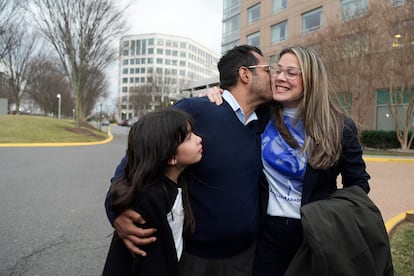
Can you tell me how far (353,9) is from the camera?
23.3m

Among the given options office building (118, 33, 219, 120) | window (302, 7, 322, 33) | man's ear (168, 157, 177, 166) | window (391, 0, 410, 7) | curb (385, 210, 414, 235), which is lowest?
curb (385, 210, 414, 235)

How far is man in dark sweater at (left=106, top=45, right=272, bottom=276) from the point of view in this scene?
5.91 ft

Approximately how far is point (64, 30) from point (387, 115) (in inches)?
909

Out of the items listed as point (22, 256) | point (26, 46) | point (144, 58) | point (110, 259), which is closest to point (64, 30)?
point (26, 46)

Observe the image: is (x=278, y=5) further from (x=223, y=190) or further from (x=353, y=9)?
(x=223, y=190)

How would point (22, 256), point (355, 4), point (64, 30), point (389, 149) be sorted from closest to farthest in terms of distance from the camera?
1. point (22, 256)
2. point (64, 30)
3. point (389, 149)
4. point (355, 4)

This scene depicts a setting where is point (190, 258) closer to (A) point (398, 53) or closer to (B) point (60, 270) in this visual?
(B) point (60, 270)

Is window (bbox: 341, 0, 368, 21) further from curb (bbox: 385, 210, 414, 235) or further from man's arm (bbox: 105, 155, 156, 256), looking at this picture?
man's arm (bbox: 105, 155, 156, 256)

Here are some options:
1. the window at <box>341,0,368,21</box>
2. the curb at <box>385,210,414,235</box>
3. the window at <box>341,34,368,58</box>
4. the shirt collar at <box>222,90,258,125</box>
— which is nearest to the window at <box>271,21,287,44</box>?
the window at <box>341,0,368,21</box>

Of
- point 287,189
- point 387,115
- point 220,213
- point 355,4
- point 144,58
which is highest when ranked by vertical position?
point 144,58

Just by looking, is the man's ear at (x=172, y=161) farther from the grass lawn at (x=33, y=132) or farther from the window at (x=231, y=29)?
the window at (x=231, y=29)

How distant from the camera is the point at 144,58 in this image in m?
120

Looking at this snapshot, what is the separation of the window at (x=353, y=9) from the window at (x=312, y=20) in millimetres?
2744

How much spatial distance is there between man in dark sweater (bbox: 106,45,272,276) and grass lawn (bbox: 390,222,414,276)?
239cm
